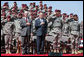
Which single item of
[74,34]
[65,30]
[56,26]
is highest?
[56,26]

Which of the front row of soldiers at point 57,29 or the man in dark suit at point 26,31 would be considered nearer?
the man in dark suit at point 26,31

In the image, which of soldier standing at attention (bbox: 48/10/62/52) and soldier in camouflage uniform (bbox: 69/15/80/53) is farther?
soldier in camouflage uniform (bbox: 69/15/80/53)

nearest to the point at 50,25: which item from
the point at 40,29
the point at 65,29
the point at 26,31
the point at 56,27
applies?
the point at 56,27

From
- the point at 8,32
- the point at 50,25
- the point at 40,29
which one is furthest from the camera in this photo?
the point at 50,25

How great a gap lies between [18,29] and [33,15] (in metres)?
1.70

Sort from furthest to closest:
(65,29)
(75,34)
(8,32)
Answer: (65,29) < (75,34) < (8,32)

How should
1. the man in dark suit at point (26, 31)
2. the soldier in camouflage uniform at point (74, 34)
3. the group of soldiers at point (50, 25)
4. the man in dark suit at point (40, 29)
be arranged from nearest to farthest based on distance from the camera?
1. the man in dark suit at point (40, 29)
2. the man in dark suit at point (26, 31)
3. the group of soldiers at point (50, 25)
4. the soldier in camouflage uniform at point (74, 34)

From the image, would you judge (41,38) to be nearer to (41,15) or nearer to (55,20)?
(41,15)

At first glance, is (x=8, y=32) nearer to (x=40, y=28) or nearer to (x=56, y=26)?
(x=56, y=26)

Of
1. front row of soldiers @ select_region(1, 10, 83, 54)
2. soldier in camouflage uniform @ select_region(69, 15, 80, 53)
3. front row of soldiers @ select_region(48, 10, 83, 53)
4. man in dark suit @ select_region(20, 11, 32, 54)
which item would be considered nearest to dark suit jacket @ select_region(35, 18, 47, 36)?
man in dark suit @ select_region(20, 11, 32, 54)

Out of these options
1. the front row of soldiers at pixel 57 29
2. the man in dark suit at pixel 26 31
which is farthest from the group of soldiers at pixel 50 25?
the man in dark suit at pixel 26 31

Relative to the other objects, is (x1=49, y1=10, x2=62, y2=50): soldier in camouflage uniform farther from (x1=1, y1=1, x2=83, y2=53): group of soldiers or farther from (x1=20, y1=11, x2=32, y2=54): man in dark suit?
(x1=20, y1=11, x2=32, y2=54): man in dark suit

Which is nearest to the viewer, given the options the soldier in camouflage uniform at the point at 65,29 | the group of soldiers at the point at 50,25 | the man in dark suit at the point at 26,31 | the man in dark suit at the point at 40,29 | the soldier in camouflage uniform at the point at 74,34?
the man in dark suit at the point at 40,29

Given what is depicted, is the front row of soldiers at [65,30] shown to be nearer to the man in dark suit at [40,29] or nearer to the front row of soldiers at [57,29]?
the front row of soldiers at [57,29]
